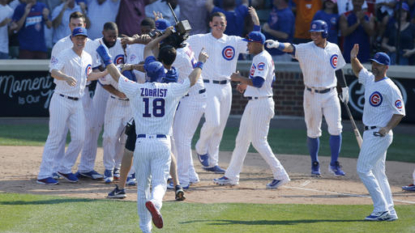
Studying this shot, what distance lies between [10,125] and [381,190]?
9.03 m

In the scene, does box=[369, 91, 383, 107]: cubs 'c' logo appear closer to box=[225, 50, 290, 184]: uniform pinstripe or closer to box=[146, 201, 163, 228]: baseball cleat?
box=[225, 50, 290, 184]: uniform pinstripe

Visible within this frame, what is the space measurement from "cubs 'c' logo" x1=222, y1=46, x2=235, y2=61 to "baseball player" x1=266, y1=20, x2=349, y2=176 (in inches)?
32.1

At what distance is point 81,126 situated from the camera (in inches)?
379

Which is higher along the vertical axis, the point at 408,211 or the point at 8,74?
the point at 8,74

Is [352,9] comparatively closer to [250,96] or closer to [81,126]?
[250,96]

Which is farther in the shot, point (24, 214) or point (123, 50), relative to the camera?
point (123, 50)

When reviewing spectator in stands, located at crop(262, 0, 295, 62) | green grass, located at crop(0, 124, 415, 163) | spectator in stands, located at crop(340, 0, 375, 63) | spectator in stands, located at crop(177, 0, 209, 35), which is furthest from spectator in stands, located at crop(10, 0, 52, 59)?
spectator in stands, located at crop(340, 0, 375, 63)

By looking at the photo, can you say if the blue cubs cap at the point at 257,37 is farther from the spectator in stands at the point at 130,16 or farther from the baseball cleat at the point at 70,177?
the spectator in stands at the point at 130,16

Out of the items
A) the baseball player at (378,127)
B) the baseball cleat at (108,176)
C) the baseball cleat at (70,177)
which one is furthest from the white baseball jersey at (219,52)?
the baseball player at (378,127)

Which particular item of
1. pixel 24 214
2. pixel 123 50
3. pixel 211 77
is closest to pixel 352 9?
pixel 211 77

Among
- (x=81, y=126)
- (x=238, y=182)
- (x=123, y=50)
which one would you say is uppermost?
(x=123, y=50)

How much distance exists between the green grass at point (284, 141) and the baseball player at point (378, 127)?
185 inches

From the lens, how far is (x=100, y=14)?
1541cm

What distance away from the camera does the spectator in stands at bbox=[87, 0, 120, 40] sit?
50.5 feet
